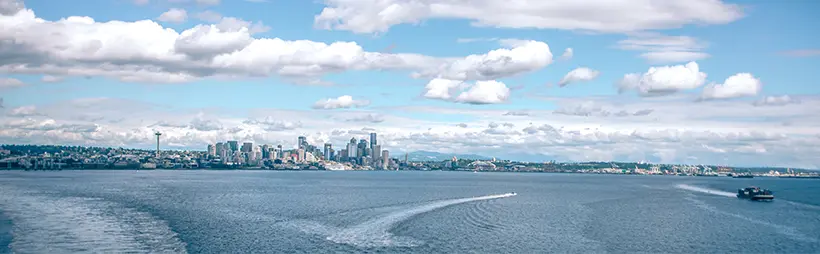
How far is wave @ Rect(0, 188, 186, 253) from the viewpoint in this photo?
56812 millimetres

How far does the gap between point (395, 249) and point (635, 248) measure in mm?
22744

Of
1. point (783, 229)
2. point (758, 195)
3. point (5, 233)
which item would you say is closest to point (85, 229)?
point (5, 233)

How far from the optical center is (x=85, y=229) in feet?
223

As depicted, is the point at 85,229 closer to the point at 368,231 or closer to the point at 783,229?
the point at 368,231

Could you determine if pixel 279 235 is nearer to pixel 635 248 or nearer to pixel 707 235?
pixel 635 248

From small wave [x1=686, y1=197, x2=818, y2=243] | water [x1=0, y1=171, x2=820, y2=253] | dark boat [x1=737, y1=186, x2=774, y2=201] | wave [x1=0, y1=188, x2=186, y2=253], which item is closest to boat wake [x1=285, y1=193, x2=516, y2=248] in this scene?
water [x1=0, y1=171, x2=820, y2=253]

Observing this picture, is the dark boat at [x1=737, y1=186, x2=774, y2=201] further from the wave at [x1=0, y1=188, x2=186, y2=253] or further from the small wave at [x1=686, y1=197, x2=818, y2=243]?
the wave at [x1=0, y1=188, x2=186, y2=253]

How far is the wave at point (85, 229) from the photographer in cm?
5681

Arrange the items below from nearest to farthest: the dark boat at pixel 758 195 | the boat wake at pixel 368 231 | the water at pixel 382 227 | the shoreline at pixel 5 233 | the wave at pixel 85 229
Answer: the shoreline at pixel 5 233 < the wave at pixel 85 229 < the water at pixel 382 227 < the boat wake at pixel 368 231 < the dark boat at pixel 758 195

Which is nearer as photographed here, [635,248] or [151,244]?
[151,244]

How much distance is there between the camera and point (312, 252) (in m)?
57.5

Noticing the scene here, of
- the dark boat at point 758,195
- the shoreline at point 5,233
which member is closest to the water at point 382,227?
the shoreline at point 5,233

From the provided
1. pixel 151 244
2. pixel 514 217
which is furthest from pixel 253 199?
pixel 151 244

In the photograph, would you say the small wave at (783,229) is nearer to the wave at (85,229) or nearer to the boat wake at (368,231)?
the boat wake at (368,231)
